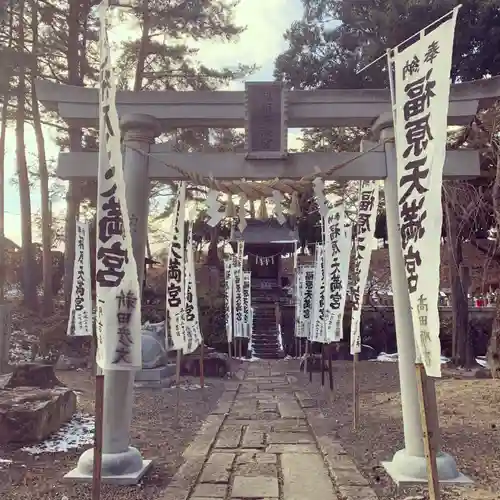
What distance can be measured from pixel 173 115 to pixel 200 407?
6.10 metres

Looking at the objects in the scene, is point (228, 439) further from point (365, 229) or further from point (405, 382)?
point (365, 229)

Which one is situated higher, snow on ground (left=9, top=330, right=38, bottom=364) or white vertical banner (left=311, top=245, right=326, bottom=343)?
white vertical banner (left=311, top=245, right=326, bottom=343)

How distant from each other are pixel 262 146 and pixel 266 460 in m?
3.56

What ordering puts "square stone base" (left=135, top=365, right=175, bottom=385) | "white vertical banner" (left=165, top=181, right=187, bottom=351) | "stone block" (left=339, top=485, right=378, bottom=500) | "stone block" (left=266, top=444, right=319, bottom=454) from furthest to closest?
"square stone base" (left=135, top=365, right=175, bottom=385) < "white vertical banner" (left=165, top=181, right=187, bottom=351) < "stone block" (left=266, top=444, right=319, bottom=454) < "stone block" (left=339, top=485, right=378, bottom=500)

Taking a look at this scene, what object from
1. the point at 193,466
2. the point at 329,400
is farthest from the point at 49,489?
the point at 329,400

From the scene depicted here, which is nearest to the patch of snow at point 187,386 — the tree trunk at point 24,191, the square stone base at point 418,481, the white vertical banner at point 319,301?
the white vertical banner at point 319,301

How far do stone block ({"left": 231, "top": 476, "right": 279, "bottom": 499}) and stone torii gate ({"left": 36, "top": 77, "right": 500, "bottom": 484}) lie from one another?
1.02 metres

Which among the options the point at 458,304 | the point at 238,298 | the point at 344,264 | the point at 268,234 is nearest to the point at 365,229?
the point at 344,264

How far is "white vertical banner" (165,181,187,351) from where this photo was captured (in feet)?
25.6

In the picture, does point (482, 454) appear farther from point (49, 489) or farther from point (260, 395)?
point (260, 395)

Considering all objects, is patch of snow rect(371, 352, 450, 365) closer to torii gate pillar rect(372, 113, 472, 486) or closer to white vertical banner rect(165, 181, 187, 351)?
white vertical banner rect(165, 181, 187, 351)

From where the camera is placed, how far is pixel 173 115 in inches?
233

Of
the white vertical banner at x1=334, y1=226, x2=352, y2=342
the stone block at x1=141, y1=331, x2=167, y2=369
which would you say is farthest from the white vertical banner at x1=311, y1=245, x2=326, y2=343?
the stone block at x1=141, y1=331, x2=167, y2=369

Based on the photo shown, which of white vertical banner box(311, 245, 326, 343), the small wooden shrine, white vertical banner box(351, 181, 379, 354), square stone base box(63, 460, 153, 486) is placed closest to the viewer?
square stone base box(63, 460, 153, 486)
